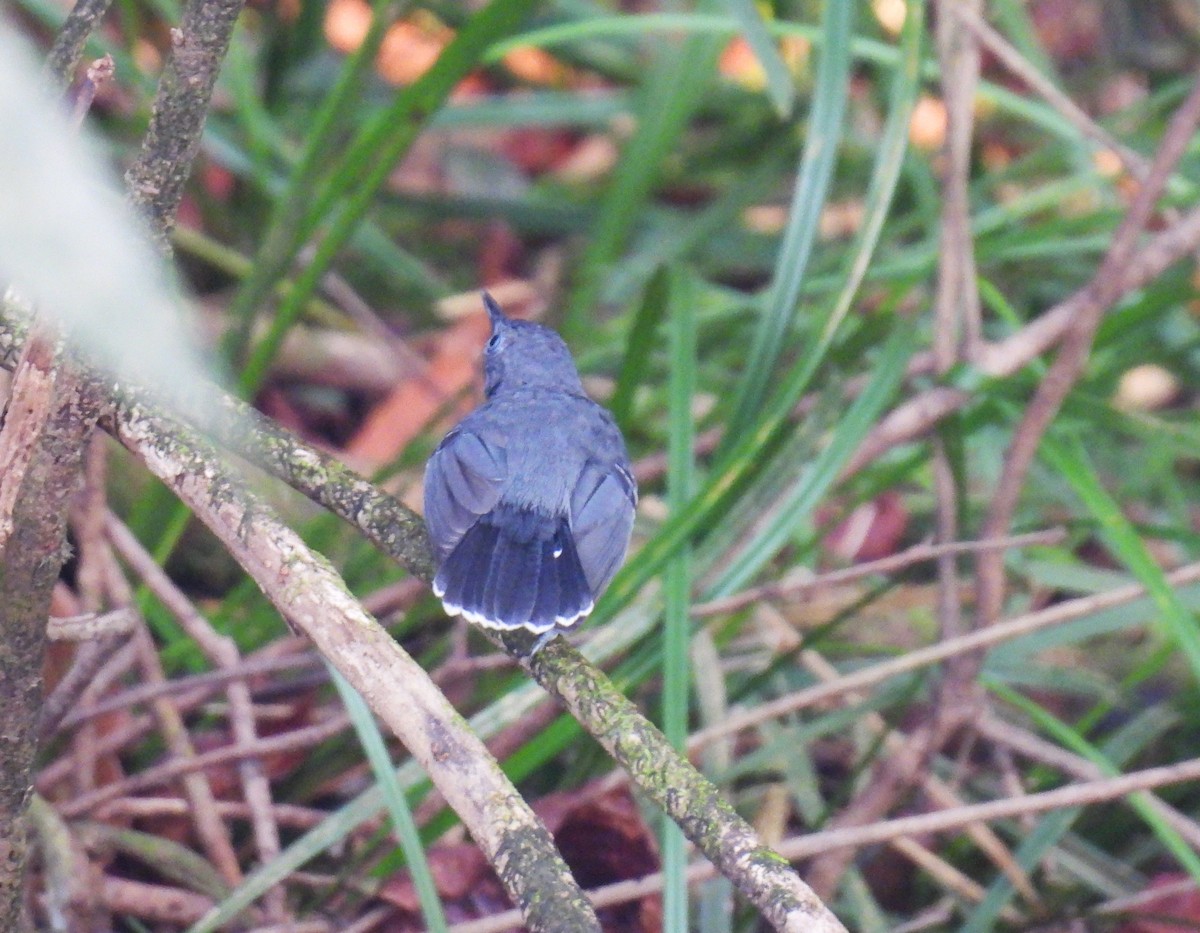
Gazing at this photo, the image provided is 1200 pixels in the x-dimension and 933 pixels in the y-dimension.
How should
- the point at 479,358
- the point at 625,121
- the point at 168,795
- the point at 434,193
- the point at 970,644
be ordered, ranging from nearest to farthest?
the point at 970,644 < the point at 168,795 < the point at 479,358 < the point at 434,193 < the point at 625,121

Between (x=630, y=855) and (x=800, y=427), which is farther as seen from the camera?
(x=800, y=427)

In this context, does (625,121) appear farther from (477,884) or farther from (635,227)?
(477,884)

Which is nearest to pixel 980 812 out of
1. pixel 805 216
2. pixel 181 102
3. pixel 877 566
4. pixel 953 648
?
pixel 953 648

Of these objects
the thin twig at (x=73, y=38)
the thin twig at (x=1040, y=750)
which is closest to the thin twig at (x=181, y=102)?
the thin twig at (x=73, y=38)

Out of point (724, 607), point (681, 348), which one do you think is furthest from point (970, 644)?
point (681, 348)

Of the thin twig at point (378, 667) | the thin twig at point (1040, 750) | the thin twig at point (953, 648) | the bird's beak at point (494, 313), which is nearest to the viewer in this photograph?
the thin twig at point (378, 667)

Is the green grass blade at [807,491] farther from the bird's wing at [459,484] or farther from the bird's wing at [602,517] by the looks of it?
the bird's wing at [459,484]

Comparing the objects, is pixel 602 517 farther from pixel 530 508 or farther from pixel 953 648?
pixel 953 648

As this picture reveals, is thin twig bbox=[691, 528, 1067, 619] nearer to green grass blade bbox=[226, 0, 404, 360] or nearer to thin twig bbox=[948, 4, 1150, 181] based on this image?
thin twig bbox=[948, 4, 1150, 181]
